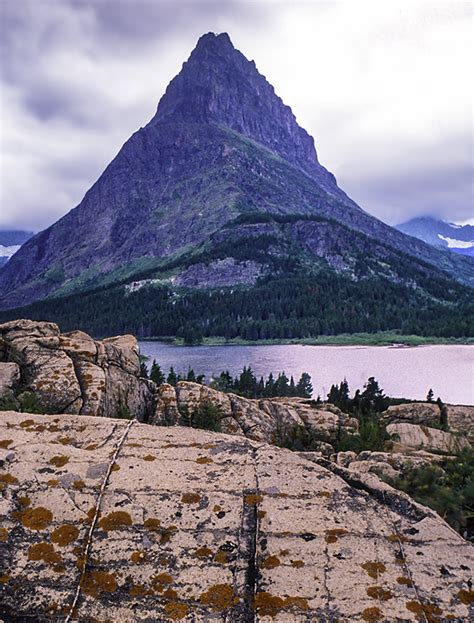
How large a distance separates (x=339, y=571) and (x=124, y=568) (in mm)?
3362

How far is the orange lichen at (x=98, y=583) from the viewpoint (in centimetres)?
634

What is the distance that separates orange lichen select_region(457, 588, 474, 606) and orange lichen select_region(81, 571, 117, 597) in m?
5.10

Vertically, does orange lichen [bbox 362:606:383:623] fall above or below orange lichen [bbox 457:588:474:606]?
below

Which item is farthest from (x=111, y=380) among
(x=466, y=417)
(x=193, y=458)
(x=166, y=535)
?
(x=466, y=417)

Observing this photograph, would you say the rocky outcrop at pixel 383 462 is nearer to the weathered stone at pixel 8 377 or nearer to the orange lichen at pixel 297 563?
the orange lichen at pixel 297 563

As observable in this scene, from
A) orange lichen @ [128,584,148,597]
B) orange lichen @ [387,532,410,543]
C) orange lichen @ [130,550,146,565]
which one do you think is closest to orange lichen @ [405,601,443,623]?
orange lichen @ [387,532,410,543]

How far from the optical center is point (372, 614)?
5.98 m

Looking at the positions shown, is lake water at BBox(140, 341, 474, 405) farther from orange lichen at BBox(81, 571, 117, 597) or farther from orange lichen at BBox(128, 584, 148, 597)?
orange lichen at BBox(81, 571, 117, 597)

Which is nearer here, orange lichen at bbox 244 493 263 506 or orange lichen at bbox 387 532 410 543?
orange lichen at bbox 387 532 410 543

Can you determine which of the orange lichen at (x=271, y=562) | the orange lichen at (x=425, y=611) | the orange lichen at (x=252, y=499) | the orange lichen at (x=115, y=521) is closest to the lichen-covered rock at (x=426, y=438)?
the orange lichen at (x=252, y=499)

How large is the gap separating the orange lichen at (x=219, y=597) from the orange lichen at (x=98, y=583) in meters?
1.39

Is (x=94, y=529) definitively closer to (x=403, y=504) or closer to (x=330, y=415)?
(x=403, y=504)

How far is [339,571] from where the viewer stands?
662 cm

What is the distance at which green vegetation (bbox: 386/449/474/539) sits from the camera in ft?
42.2
